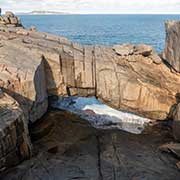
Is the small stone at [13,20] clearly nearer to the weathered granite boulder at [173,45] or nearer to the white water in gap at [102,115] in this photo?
the white water in gap at [102,115]

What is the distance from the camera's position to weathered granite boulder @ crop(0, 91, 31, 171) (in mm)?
10945

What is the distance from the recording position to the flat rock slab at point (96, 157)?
11.5 m

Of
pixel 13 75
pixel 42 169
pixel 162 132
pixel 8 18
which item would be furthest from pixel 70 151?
pixel 8 18

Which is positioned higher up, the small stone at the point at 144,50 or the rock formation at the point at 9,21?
the rock formation at the point at 9,21

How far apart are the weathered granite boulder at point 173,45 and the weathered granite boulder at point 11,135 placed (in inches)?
399

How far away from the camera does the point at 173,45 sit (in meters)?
18.2

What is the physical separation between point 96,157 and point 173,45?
9185 millimetres

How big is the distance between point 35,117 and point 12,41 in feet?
17.7

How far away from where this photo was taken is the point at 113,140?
1512cm

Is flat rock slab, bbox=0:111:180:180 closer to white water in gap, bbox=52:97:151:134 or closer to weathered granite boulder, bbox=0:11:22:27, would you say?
white water in gap, bbox=52:97:151:134

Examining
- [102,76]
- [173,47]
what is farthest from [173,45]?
[102,76]

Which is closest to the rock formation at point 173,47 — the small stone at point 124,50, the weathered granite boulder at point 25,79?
the small stone at point 124,50

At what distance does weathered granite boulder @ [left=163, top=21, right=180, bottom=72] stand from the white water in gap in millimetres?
3987

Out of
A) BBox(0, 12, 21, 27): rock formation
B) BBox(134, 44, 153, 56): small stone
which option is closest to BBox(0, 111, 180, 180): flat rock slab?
BBox(134, 44, 153, 56): small stone
